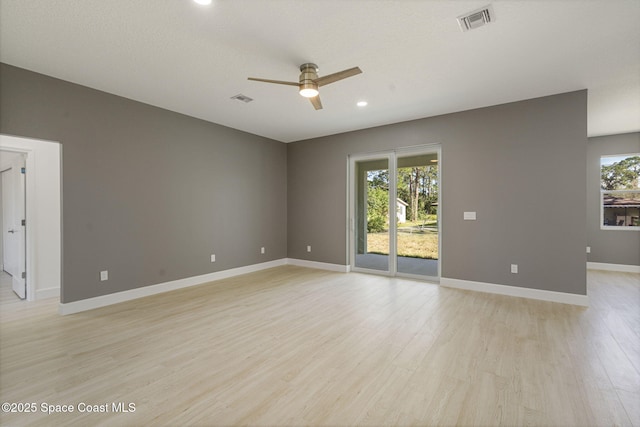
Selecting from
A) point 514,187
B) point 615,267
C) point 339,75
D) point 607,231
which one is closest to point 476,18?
point 339,75

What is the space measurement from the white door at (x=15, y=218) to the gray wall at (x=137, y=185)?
4.67 feet

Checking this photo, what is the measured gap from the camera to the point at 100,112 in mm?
3758

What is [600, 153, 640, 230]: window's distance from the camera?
5.79 m

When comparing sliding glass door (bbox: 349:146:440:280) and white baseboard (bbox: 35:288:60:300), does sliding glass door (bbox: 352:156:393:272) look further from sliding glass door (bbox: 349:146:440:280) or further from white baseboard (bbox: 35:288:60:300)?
white baseboard (bbox: 35:288:60:300)

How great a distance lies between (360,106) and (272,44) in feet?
6.60

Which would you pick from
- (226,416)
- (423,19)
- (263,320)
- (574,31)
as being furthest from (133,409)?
(574,31)

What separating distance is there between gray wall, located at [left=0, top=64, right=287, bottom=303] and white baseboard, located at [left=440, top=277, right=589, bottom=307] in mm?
3933

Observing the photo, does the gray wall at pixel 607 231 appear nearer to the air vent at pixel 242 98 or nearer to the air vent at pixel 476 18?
the air vent at pixel 476 18

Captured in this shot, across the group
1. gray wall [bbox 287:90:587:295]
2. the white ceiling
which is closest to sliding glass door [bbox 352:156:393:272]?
gray wall [bbox 287:90:587:295]

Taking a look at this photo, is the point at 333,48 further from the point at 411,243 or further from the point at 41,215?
the point at 41,215

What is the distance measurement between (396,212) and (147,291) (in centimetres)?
445

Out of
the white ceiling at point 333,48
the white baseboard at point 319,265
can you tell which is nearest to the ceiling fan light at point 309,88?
the white ceiling at point 333,48

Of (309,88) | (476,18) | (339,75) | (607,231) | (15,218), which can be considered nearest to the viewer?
(476,18)

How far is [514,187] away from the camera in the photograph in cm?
423
